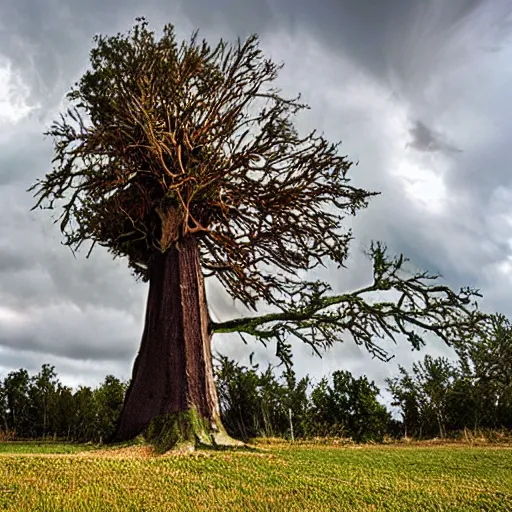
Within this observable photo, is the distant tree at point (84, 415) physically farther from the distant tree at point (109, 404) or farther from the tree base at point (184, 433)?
the tree base at point (184, 433)

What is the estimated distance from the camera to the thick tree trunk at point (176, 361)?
1059 cm

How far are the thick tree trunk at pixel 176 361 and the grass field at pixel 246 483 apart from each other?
126cm

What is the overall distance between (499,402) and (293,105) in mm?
12535

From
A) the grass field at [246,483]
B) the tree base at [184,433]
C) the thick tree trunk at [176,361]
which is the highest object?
the thick tree trunk at [176,361]

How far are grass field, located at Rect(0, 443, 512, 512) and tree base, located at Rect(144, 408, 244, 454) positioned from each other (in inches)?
24.3

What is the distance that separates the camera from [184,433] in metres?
10.1

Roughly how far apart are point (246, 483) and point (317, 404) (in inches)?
460

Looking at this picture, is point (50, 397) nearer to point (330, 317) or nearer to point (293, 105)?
point (330, 317)

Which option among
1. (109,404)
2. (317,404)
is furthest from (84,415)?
(317,404)

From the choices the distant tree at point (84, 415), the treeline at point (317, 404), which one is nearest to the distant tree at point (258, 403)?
the treeline at point (317, 404)

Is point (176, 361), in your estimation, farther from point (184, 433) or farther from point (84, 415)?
point (84, 415)

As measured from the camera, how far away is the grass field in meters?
5.24

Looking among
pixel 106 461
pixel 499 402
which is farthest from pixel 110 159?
pixel 499 402

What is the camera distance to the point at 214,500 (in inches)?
212
